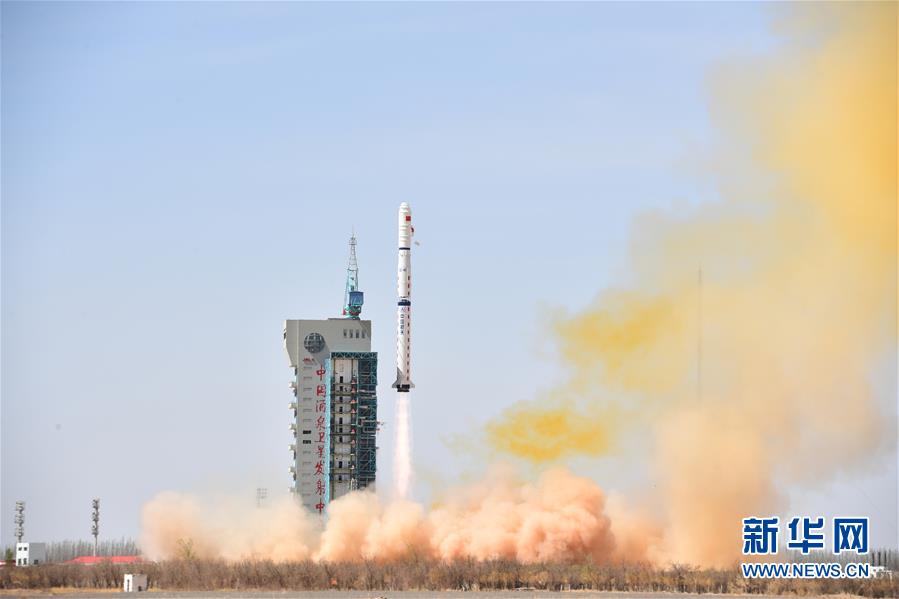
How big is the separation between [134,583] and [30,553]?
38637 mm

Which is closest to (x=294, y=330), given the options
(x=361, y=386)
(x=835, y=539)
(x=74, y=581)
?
(x=361, y=386)

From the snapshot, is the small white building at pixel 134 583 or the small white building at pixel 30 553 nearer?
the small white building at pixel 134 583

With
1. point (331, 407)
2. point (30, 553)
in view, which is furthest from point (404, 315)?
point (30, 553)

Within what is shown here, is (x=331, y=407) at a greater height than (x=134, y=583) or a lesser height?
greater

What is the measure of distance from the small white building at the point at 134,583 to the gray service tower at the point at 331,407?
22216 mm

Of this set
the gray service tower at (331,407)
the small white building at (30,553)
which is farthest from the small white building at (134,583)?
the small white building at (30,553)

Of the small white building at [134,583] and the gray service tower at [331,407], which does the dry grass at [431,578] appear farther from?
the gray service tower at [331,407]

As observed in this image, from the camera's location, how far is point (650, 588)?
9444 centimetres

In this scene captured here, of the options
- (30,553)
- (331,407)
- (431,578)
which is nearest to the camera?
(431,578)

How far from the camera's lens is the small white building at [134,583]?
3856 inches

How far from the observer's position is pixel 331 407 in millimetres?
119875

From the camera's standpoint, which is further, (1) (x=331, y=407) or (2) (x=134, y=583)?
(1) (x=331, y=407)

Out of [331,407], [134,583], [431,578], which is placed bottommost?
[134,583]

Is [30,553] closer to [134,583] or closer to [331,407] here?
[331,407]
